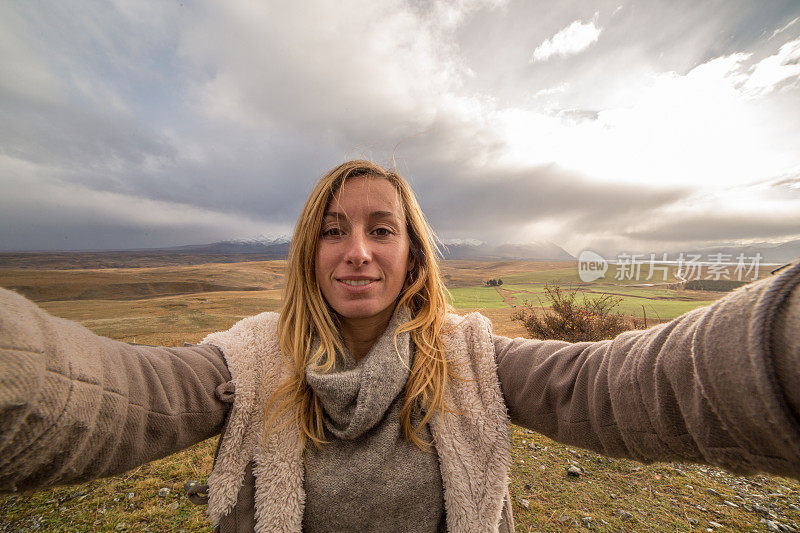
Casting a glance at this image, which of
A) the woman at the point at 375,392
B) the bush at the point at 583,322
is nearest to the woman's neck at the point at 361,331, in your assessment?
the woman at the point at 375,392

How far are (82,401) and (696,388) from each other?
228 centimetres

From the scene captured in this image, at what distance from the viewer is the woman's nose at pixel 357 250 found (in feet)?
6.28

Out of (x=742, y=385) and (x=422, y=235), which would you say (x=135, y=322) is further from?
(x=742, y=385)

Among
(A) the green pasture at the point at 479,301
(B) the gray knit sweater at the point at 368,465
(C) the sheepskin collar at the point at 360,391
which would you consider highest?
(C) the sheepskin collar at the point at 360,391

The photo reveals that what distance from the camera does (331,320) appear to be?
6.82 ft

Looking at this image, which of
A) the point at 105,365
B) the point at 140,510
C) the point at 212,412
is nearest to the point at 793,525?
the point at 212,412

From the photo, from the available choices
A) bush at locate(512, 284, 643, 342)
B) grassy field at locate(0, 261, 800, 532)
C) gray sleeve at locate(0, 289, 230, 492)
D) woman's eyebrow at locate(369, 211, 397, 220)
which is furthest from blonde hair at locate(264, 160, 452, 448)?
bush at locate(512, 284, 643, 342)

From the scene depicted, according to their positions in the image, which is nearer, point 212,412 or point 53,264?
point 212,412

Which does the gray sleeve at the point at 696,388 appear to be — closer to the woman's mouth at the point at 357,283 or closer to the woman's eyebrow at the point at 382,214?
the woman's mouth at the point at 357,283

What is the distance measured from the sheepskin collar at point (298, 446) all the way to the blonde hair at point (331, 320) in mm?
88

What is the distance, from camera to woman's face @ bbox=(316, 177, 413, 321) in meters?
1.96

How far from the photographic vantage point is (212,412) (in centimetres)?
158

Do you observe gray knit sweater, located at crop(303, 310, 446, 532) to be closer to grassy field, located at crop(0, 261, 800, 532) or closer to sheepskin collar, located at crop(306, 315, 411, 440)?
sheepskin collar, located at crop(306, 315, 411, 440)

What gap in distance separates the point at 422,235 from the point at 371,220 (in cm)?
48
